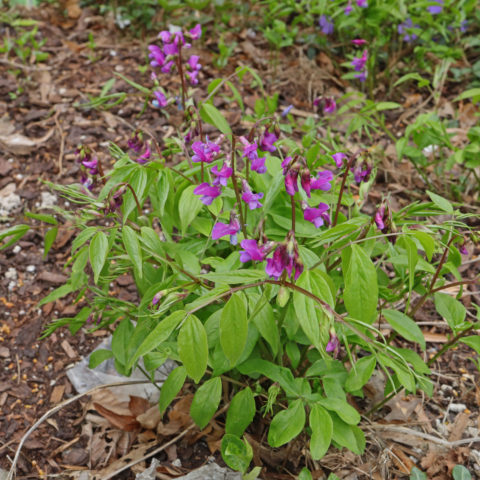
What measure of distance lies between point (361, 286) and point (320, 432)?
1.81ft

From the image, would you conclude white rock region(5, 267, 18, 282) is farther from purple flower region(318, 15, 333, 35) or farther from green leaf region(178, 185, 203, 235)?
purple flower region(318, 15, 333, 35)

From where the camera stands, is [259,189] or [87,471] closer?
[259,189]

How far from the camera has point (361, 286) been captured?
1547 millimetres

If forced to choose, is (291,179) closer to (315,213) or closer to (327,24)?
(315,213)

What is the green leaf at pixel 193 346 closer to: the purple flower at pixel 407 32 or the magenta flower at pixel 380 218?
the magenta flower at pixel 380 218

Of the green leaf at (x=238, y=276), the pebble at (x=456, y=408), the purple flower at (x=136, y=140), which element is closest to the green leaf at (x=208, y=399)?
the green leaf at (x=238, y=276)

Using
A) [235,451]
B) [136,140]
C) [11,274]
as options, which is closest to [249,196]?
[136,140]

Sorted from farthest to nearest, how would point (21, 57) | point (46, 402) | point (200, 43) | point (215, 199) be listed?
point (200, 43) < point (21, 57) < point (46, 402) < point (215, 199)

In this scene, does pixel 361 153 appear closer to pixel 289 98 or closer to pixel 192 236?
pixel 192 236

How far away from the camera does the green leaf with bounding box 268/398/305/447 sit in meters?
1.86

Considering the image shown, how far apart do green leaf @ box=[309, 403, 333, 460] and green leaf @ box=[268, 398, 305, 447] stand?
0.05 metres

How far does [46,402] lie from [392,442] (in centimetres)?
158

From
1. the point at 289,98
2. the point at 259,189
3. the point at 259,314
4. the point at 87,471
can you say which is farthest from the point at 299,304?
the point at 289,98

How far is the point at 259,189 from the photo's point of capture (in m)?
2.17
